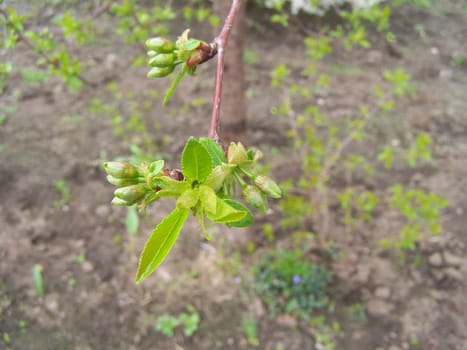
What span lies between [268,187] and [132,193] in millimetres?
253

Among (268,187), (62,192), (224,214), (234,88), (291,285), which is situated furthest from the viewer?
(62,192)

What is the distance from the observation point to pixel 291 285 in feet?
8.73

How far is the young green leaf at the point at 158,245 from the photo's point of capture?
0.68 metres

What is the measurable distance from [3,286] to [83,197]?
0.82 metres

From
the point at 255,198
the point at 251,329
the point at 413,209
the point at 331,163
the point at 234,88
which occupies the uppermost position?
the point at 255,198

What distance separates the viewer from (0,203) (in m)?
2.94

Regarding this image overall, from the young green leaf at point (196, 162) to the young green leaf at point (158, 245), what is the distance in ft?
0.22

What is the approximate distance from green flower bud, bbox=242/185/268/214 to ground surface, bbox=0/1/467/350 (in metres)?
1.56

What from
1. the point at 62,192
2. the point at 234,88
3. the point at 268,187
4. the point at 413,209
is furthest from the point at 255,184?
the point at 62,192

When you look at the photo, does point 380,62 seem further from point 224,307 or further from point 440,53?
point 224,307

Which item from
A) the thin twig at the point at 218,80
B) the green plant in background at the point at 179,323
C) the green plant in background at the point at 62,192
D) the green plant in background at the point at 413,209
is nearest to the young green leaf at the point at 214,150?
the thin twig at the point at 218,80

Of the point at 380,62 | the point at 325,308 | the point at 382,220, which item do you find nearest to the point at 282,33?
the point at 380,62

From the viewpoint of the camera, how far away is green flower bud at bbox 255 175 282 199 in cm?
81

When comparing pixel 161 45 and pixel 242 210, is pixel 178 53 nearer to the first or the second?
pixel 161 45
